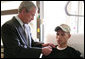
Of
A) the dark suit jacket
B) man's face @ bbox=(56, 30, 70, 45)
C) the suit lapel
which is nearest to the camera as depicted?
the dark suit jacket

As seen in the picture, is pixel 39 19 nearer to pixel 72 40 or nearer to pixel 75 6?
pixel 75 6

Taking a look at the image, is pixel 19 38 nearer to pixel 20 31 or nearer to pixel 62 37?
pixel 20 31

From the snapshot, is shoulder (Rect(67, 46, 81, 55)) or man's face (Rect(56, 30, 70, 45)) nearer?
shoulder (Rect(67, 46, 81, 55))

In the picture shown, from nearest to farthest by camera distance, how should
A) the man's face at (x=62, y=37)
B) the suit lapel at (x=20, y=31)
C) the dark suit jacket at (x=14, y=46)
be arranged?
the dark suit jacket at (x=14, y=46), the suit lapel at (x=20, y=31), the man's face at (x=62, y=37)

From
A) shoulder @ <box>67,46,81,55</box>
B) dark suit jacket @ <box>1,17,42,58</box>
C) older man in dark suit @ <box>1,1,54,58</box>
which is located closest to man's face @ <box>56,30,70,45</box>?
shoulder @ <box>67,46,81,55</box>

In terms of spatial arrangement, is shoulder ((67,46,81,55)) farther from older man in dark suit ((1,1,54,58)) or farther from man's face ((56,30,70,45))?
older man in dark suit ((1,1,54,58))

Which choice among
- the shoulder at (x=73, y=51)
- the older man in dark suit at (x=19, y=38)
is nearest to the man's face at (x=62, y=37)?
the shoulder at (x=73, y=51)

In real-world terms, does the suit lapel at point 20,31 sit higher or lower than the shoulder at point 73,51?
higher

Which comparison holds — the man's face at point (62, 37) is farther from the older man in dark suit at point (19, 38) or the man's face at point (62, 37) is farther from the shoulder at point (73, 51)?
the older man in dark suit at point (19, 38)

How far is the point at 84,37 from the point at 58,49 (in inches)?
14.8

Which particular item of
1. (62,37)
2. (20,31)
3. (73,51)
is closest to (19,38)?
(20,31)

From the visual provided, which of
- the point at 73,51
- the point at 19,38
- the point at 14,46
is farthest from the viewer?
the point at 73,51

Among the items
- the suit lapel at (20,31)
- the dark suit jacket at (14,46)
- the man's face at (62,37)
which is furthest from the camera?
the man's face at (62,37)

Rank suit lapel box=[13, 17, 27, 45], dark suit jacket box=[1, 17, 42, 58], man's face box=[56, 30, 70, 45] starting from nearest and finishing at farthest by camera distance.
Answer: dark suit jacket box=[1, 17, 42, 58] < suit lapel box=[13, 17, 27, 45] < man's face box=[56, 30, 70, 45]
